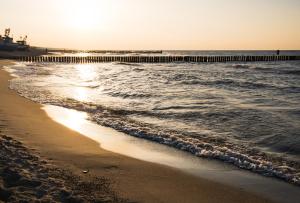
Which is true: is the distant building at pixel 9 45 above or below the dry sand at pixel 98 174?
above

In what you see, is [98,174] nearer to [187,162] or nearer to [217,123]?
[187,162]

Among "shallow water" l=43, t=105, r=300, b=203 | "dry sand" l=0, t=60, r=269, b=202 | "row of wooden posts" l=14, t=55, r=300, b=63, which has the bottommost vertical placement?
"shallow water" l=43, t=105, r=300, b=203

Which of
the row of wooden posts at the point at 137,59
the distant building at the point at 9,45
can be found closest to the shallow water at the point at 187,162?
the row of wooden posts at the point at 137,59

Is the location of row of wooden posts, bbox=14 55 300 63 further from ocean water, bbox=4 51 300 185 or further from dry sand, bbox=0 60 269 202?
dry sand, bbox=0 60 269 202

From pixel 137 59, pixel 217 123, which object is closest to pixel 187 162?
pixel 217 123

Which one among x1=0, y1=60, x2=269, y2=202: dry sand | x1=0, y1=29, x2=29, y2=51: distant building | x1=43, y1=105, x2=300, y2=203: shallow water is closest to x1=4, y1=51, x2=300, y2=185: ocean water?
x1=43, y1=105, x2=300, y2=203: shallow water

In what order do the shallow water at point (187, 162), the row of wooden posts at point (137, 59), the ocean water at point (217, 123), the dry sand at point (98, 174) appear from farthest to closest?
the row of wooden posts at point (137, 59) < the ocean water at point (217, 123) < the shallow water at point (187, 162) < the dry sand at point (98, 174)

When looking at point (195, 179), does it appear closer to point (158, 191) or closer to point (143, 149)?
point (158, 191)

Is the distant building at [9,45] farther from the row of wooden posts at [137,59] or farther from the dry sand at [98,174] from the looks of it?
the dry sand at [98,174]

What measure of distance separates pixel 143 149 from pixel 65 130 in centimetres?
282

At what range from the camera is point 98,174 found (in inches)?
261

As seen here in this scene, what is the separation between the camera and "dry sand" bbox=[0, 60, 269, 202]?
18.6 ft


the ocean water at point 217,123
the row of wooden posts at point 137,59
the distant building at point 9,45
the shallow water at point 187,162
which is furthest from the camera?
the distant building at point 9,45

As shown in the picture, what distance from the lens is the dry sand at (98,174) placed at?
566cm
